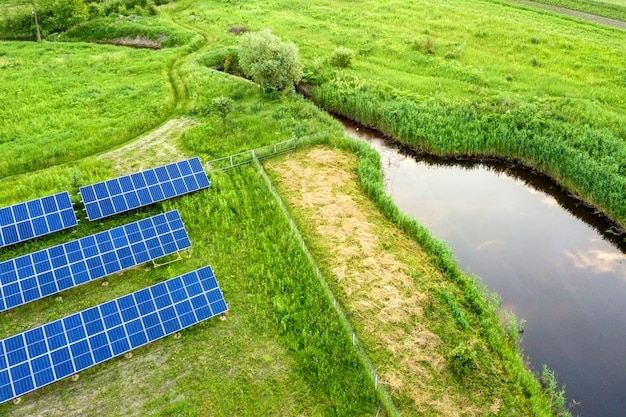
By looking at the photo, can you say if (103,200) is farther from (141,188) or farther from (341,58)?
(341,58)

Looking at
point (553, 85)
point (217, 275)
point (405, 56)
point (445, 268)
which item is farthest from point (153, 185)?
point (553, 85)

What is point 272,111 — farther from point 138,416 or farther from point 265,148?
point 138,416

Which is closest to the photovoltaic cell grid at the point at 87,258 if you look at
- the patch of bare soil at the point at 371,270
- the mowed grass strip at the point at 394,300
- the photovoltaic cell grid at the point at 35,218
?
the photovoltaic cell grid at the point at 35,218

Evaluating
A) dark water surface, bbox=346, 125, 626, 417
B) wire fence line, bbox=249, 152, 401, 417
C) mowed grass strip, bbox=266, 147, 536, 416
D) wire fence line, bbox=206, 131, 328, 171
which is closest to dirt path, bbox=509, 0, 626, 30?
dark water surface, bbox=346, 125, 626, 417

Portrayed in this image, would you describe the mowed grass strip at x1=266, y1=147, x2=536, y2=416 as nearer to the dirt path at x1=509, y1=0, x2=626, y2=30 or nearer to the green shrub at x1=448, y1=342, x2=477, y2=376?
the green shrub at x1=448, y1=342, x2=477, y2=376

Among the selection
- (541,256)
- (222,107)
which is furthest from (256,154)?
(541,256)

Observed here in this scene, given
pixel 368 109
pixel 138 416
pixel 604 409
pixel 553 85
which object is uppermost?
pixel 553 85

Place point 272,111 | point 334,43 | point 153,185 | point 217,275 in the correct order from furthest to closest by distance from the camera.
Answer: point 334,43, point 272,111, point 153,185, point 217,275
